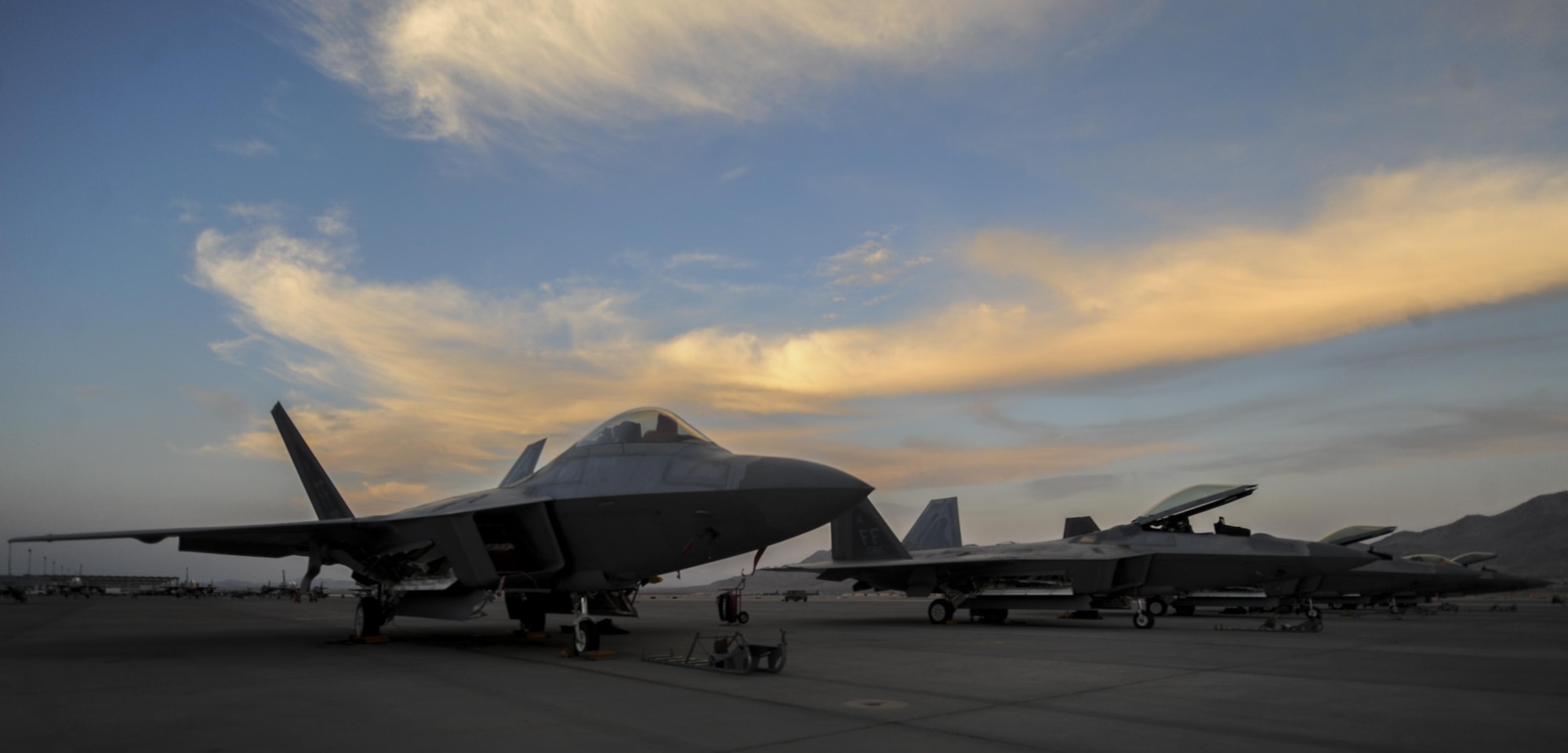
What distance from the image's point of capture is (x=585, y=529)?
10.3 meters

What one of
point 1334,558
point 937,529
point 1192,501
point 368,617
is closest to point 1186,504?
point 1192,501

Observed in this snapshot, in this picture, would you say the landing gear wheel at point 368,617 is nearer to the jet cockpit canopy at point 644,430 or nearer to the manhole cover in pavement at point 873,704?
the jet cockpit canopy at point 644,430

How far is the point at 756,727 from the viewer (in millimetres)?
4918

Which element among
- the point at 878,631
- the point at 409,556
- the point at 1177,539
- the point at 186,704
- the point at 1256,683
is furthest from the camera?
the point at 1177,539

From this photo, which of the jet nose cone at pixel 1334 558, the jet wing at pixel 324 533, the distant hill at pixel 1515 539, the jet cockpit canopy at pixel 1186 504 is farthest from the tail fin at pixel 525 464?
the distant hill at pixel 1515 539

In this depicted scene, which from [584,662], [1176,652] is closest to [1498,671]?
[1176,652]

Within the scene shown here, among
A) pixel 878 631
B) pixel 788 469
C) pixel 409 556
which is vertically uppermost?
pixel 788 469

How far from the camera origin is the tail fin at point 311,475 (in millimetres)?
15734

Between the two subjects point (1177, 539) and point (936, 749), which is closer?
point (936, 749)

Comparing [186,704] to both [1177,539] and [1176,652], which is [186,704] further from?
[1177,539]

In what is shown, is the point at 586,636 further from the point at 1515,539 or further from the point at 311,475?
the point at 1515,539

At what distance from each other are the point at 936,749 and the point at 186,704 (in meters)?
5.19

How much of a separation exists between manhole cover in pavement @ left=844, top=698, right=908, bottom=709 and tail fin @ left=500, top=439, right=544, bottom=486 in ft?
30.6

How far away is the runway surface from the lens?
15.2 feet
